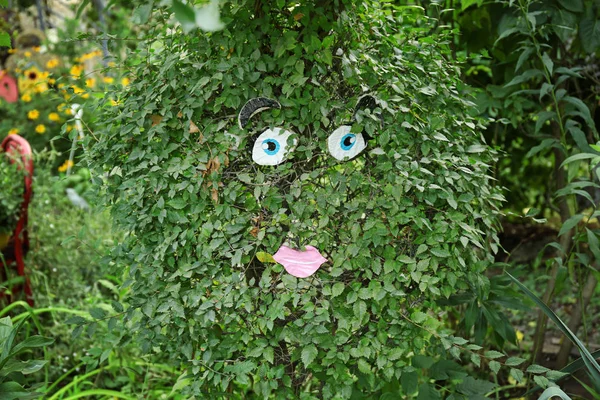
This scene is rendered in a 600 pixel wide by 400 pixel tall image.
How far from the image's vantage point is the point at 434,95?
75.8 inches

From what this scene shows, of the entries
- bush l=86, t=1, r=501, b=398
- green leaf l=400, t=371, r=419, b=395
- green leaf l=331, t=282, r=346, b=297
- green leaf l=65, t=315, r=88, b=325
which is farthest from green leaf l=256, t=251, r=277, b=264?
green leaf l=65, t=315, r=88, b=325

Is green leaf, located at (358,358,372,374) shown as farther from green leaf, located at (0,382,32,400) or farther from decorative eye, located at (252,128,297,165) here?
green leaf, located at (0,382,32,400)

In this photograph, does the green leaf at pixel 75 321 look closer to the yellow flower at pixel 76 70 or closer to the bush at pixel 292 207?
the bush at pixel 292 207

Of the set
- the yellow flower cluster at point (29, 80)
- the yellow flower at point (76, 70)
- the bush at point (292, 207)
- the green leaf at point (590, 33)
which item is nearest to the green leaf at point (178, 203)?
the bush at point (292, 207)

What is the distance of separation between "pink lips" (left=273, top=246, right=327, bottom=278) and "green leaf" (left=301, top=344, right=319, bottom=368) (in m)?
0.18

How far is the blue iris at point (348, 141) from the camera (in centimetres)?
175

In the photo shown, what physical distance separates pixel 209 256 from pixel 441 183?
0.64m

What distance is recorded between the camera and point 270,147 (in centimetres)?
175

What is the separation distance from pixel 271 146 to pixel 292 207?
0.56ft

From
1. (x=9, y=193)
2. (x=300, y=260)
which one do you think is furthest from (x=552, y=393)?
(x=9, y=193)

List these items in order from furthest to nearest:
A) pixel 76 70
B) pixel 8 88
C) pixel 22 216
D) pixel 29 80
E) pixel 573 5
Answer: pixel 29 80
pixel 8 88
pixel 76 70
pixel 22 216
pixel 573 5

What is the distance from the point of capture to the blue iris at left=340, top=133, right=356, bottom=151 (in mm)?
1750

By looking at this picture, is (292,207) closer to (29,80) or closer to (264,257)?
(264,257)

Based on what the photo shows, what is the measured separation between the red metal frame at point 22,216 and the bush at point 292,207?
130cm
